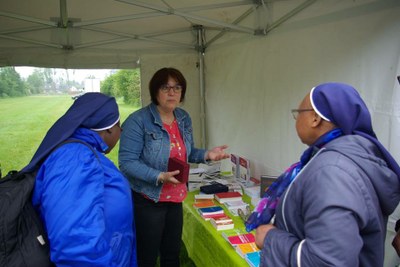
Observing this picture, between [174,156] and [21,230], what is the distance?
40.9 inches

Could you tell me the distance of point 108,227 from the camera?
1111 millimetres

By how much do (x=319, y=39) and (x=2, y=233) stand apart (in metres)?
1.98

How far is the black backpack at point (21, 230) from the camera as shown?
94 cm

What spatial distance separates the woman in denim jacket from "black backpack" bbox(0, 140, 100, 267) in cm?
75

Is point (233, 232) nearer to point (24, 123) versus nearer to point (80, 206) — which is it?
point (80, 206)

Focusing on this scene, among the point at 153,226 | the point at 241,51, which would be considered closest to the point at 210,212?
the point at 153,226

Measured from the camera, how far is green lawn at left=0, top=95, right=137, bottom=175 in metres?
4.69

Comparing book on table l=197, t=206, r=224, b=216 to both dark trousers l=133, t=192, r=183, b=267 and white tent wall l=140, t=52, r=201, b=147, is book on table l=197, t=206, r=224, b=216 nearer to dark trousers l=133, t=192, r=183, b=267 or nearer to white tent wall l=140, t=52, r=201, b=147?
dark trousers l=133, t=192, r=183, b=267

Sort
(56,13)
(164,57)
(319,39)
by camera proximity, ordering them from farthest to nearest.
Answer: (164,57) < (56,13) < (319,39)

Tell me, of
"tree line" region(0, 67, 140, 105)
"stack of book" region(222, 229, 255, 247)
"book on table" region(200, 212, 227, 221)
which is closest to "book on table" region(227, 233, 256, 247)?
"stack of book" region(222, 229, 255, 247)

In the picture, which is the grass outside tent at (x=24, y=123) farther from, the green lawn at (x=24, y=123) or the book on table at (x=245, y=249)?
the book on table at (x=245, y=249)

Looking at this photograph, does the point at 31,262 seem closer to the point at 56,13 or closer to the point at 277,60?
the point at 277,60

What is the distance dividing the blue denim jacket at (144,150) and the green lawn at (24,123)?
3.03 meters

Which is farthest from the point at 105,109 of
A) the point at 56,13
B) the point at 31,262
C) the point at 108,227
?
the point at 56,13
